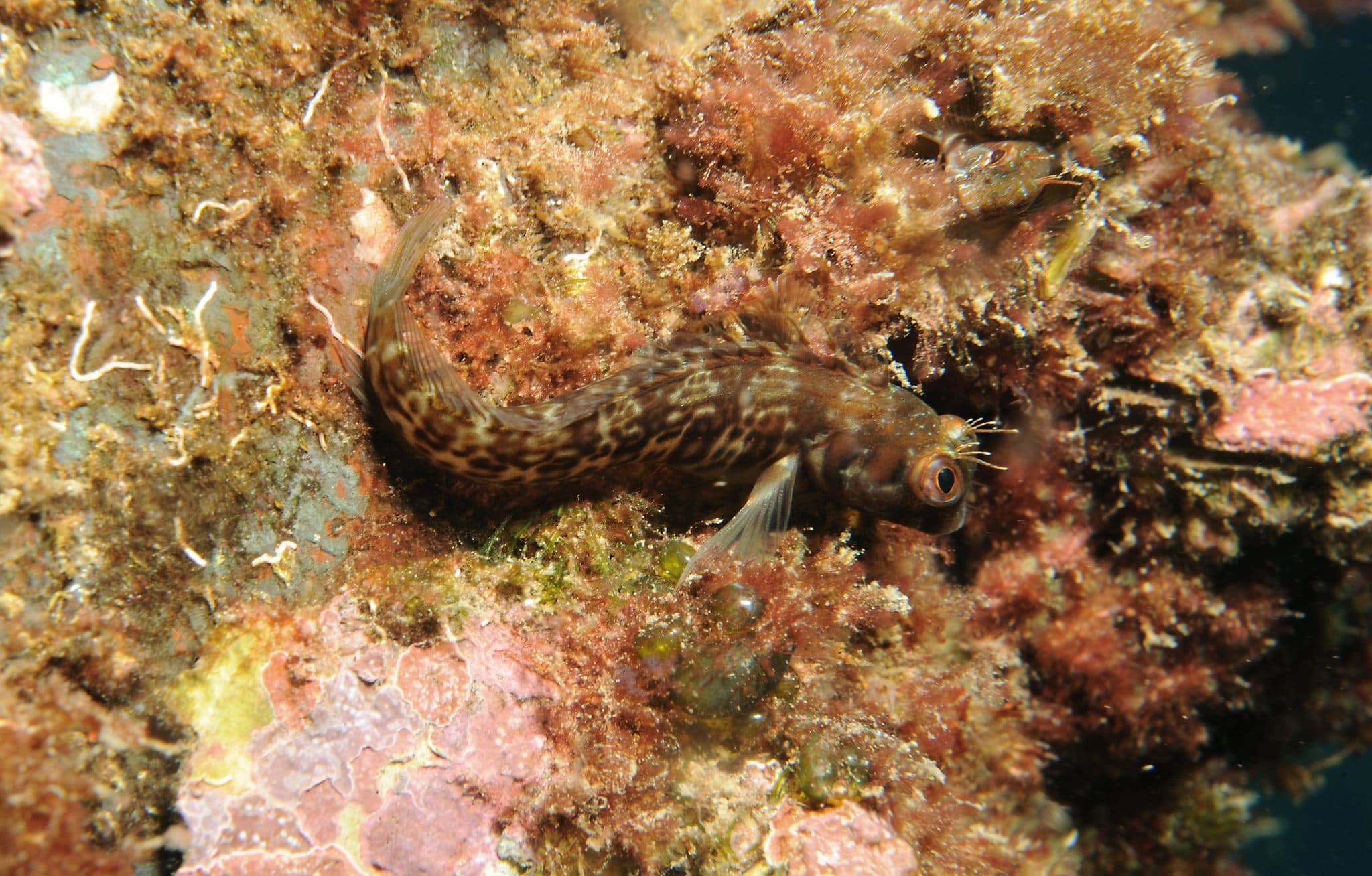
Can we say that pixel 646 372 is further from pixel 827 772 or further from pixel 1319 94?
pixel 1319 94

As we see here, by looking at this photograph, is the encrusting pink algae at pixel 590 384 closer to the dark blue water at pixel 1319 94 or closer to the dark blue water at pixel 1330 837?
the dark blue water at pixel 1319 94

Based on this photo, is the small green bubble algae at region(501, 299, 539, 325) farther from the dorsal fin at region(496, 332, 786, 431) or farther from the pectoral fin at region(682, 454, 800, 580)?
the pectoral fin at region(682, 454, 800, 580)

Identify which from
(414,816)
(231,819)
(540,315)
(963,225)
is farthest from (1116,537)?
(231,819)

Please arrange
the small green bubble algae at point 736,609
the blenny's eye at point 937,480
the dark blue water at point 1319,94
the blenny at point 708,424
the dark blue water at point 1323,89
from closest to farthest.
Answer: the blenny at point 708,424 → the small green bubble algae at point 736,609 → the blenny's eye at point 937,480 → the dark blue water at point 1319,94 → the dark blue water at point 1323,89

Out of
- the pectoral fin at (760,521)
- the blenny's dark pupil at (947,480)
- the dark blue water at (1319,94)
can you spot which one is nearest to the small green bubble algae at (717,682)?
the pectoral fin at (760,521)

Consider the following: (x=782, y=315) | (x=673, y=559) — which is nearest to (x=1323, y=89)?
(x=782, y=315)

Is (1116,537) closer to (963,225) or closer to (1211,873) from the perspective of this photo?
(963,225)
